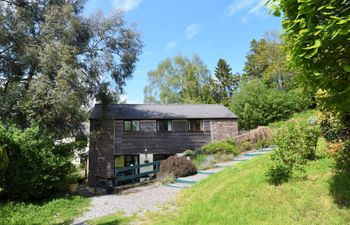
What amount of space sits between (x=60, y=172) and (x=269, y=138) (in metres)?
14.6

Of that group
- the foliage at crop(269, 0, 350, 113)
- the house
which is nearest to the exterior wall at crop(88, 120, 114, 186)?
the house

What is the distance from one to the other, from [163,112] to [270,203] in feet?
62.2

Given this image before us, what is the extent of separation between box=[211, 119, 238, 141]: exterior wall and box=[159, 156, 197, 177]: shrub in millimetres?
9663

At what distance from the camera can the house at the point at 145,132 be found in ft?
76.7

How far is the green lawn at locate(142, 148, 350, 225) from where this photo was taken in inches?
253

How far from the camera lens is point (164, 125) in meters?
25.0

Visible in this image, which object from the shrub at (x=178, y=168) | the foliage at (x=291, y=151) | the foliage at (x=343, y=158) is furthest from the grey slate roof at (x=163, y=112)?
the foliage at (x=343, y=158)

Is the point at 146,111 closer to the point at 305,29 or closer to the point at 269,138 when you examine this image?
the point at 269,138

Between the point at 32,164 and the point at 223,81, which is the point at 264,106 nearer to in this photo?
the point at 223,81

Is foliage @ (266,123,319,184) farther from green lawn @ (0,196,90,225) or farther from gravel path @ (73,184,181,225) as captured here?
green lawn @ (0,196,90,225)

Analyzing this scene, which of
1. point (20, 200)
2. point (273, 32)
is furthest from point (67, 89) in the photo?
point (273, 32)

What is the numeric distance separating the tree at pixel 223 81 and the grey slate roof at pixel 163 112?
67.9ft

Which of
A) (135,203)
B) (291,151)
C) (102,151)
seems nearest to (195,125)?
(102,151)

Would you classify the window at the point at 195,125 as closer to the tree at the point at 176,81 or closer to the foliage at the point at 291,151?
the tree at the point at 176,81
